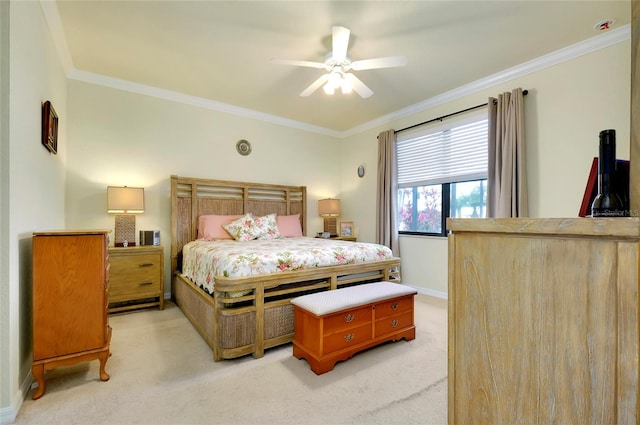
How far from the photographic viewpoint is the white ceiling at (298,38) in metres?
2.39

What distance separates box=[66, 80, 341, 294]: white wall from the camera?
3531mm

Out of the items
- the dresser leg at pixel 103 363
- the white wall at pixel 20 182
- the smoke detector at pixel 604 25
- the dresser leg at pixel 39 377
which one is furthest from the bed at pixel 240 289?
the smoke detector at pixel 604 25

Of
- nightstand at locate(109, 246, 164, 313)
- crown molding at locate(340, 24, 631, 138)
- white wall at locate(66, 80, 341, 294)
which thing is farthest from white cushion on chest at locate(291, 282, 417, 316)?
crown molding at locate(340, 24, 631, 138)

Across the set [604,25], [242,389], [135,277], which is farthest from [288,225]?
[604,25]

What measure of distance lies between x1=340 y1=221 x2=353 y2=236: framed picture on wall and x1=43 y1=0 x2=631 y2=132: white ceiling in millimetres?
2320

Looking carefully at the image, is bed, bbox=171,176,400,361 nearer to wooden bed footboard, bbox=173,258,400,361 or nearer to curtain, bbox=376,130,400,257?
wooden bed footboard, bbox=173,258,400,361

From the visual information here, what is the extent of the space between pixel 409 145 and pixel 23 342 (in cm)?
461

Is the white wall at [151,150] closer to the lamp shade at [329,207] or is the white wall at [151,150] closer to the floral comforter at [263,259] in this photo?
the lamp shade at [329,207]

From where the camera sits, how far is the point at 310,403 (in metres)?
1.76

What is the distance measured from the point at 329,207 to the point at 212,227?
2065mm

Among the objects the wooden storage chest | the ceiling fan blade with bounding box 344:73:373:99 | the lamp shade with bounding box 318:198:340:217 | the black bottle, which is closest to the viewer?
the black bottle

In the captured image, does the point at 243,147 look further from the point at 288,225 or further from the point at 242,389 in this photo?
the point at 242,389

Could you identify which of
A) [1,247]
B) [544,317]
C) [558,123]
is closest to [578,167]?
[558,123]

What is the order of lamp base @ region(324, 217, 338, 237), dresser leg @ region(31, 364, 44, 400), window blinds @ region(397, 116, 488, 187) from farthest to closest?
lamp base @ region(324, 217, 338, 237), window blinds @ region(397, 116, 488, 187), dresser leg @ region(31, 364, 44, 400)
